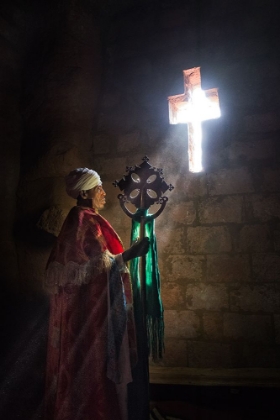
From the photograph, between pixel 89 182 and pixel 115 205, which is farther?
pixel 115 205

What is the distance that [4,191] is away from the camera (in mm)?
3305

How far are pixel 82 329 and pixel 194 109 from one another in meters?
2.49

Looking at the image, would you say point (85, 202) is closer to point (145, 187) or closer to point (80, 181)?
point (80, 181)

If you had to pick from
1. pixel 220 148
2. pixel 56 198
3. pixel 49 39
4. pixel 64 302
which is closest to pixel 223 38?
pixel 220 148

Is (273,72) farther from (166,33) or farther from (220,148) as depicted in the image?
(166,33)

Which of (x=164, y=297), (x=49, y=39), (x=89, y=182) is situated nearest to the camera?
(x=89, y=182)

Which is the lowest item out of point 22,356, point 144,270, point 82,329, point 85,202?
point 22,356

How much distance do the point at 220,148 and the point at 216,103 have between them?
0.53 meters

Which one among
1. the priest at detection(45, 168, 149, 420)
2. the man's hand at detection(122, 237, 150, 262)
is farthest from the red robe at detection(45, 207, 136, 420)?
the man's hand at detection(122, 237, 150, 262)

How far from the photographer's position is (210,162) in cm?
318

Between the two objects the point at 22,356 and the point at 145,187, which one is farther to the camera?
the point at 22,356

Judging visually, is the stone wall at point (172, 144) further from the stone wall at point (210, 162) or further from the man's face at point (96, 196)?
the man's face at point (96, 196)

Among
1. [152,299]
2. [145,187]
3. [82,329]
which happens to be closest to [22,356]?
[82,329]

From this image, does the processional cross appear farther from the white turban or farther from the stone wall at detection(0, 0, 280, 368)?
the stone wall at detection(0, 0, 280, 368)
